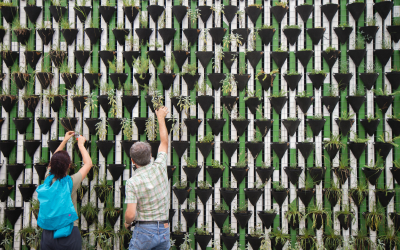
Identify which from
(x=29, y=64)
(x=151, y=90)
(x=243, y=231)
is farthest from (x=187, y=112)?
(x=29, y=64)

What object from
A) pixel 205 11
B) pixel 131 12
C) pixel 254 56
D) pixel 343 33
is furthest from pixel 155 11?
pixel 343 33

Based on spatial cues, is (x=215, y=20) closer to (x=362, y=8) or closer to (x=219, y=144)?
(x=219, y=144)

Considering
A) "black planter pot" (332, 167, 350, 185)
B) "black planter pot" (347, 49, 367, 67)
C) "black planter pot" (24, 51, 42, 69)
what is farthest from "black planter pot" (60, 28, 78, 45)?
"black planter pot" (332, 167, 350, 185)

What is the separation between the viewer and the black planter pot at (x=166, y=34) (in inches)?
158

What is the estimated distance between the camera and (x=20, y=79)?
4066 millimetres

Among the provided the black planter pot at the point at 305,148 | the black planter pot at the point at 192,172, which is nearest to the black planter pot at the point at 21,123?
the black planter pot at the point at 192,172

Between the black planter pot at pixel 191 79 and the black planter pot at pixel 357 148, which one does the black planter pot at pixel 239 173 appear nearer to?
the black planter pot at pixel 191 79

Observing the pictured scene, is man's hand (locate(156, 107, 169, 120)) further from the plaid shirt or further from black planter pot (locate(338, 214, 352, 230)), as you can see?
black planter pot (locate(338, 214, 352, 230))

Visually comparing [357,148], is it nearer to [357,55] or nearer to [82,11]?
[357,55]

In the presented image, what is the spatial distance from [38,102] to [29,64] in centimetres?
59

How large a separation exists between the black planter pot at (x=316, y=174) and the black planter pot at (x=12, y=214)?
411 cm

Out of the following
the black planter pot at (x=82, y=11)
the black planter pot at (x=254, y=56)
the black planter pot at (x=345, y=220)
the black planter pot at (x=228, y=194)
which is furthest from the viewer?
the black planter pot at (x=82, y=11)

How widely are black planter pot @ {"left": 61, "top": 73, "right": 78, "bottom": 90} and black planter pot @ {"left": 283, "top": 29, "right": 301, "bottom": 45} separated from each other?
3068mm

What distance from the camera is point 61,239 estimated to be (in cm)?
299
